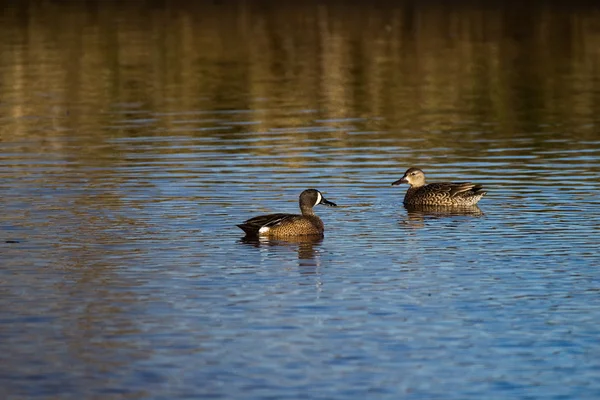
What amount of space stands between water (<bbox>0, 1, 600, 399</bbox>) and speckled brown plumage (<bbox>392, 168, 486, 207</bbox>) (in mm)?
271

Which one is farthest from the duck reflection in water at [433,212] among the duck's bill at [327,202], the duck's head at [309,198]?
the duck's head at [309,198]

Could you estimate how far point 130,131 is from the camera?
30.5m

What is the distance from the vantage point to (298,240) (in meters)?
18.8

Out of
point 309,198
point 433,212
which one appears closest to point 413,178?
point 433,212

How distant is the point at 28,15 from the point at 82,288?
52050 mm

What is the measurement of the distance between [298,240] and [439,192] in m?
3.56

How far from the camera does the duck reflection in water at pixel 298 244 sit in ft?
57.9

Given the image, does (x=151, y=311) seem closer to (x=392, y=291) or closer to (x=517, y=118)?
(x=392, y=291)

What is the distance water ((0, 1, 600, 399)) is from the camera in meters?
12.7

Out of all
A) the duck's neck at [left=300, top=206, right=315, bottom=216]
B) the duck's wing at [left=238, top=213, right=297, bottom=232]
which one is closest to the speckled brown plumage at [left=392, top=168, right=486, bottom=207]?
the duck's neck at [left=300, top=206, right=315, bottom=216]

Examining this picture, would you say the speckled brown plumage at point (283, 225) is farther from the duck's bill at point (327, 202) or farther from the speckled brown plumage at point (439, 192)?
the speckled brown plumage at point (439, 192)

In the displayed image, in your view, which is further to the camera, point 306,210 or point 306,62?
point 306,62

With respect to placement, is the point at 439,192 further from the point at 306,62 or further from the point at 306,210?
the point at 306,62

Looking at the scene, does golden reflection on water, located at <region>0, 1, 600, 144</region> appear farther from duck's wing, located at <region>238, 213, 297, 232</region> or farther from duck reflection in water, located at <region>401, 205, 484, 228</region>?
duck's wing, located at <region>238, 213, 297, 232</region>
